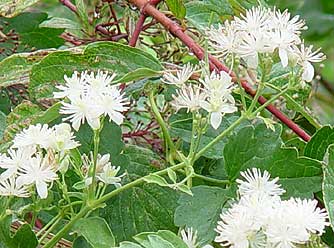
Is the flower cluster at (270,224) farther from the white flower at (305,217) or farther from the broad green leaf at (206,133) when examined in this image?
the broad green leaf at (206,133)

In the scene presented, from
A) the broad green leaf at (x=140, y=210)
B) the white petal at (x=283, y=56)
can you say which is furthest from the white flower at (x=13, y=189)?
the white petal at (x=283, y=56)

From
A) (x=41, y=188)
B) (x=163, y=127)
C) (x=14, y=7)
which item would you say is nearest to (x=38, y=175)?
(x=41, y=188)

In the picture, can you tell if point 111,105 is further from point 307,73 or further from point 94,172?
point 307,73

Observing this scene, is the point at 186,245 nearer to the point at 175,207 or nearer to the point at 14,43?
the point at 175,207

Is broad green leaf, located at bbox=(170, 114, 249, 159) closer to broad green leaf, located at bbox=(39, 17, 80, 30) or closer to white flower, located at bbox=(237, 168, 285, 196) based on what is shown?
white flower, located at bbox=(237, 168, 285, 196)

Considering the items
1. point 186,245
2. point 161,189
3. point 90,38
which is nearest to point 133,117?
point 90,38
